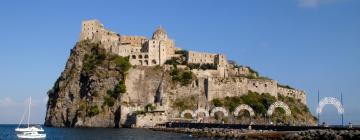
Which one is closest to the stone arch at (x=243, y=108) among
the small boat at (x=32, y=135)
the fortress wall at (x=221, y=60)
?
the fortress wall at (x=221, y=60)

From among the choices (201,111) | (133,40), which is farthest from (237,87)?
(133,40)

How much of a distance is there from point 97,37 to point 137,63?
10.7 meters

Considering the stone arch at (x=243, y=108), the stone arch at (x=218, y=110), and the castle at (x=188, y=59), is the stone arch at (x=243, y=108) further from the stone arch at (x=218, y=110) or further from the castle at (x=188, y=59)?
the castle at (x=188, y=59)

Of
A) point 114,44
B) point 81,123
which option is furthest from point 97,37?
point 81,123

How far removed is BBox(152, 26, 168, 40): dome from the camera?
→ 96938 mm

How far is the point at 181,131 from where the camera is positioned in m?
66.9

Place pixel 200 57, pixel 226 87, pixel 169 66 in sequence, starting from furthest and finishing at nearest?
pixel 200 57 → pixel 169 66 → pixel 226 87

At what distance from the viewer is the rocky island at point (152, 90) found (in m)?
82.4

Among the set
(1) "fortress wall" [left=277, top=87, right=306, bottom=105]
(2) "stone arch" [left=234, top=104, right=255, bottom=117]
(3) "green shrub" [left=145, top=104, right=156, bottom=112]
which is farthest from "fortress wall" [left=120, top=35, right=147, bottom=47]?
(1) "fortress wall" [left=277, top=87, right=306, bottom=105]

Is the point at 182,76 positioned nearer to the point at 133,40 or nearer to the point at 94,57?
the point at 133,40

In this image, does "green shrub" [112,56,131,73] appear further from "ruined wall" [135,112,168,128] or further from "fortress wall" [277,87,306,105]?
"fortress wall" [277,87,306,105]

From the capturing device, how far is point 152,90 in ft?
280

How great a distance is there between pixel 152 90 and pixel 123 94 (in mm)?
5168

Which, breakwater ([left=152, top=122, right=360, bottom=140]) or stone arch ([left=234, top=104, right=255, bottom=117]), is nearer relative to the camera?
breakwater ([left=152, top=122, right=360, bottom=140])
